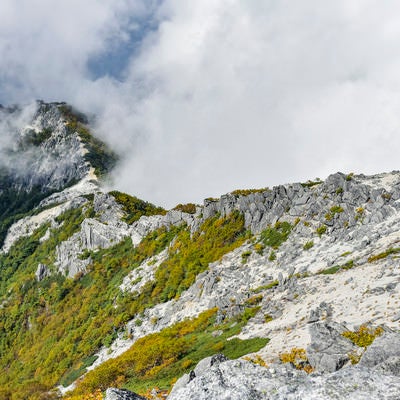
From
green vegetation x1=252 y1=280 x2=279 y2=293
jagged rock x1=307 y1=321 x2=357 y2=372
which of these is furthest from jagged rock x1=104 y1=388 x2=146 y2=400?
green vegetation x1=252 y1=280 x2=279 y2=293

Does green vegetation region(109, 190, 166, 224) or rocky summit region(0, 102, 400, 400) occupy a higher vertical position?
green vegetation region(109, 190, 166, 224)

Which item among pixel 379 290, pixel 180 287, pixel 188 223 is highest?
pixel 188 223

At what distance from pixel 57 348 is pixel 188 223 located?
133 feet

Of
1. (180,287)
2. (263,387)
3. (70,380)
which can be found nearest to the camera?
(263,387)

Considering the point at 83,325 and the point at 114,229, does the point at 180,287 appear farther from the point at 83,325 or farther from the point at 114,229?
the point at 114,229

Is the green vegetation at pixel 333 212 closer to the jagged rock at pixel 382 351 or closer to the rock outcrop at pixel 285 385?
the jagged rock at pixel 382 351

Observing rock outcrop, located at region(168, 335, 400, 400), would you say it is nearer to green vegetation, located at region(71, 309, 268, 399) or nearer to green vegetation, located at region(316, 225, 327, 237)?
green vegetation, located at region(71, 309, 268, 399)

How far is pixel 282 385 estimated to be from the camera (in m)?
7.74

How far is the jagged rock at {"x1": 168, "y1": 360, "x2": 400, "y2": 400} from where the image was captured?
664cm

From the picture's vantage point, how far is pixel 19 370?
3627 inches

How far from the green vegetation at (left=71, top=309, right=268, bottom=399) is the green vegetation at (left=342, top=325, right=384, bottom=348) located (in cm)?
1041

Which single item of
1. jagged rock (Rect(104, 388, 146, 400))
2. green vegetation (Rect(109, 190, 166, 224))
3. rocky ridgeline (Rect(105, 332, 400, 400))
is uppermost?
green vegetation (Rect(109, 190, 166, 224))

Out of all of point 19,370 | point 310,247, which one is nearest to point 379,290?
point 310,247

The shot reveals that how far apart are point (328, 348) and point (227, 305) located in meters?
32.1
